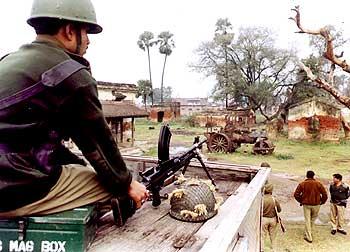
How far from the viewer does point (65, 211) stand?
78.2 inches

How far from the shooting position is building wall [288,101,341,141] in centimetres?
2494

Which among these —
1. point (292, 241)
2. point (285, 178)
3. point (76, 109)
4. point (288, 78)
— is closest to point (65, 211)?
point (76, 109)

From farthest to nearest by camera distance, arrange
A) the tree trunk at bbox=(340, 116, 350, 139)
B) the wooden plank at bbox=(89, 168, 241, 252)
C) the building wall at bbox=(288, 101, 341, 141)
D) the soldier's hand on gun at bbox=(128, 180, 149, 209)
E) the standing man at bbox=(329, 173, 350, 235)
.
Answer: the building wall at bbox=(288, 101, 341, 141)
the tree trunk at bbox=(340, 116, 350, 139)
the standing man at bbox=(329, 173, 350, 235)
the wooden plank at bbox=(89, 168, 241, 252)
the soldier's hand on gun at bbox=(128, 180, 149, 209)

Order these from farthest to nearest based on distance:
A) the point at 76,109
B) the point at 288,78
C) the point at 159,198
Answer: the point at 288,78 → the point at 159,198 → the point at 76,109

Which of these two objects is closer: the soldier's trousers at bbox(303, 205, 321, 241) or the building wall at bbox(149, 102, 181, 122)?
the soldier's trousers at bbox(303, 205, 321, 241)

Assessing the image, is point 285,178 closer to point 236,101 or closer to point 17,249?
point 17,249

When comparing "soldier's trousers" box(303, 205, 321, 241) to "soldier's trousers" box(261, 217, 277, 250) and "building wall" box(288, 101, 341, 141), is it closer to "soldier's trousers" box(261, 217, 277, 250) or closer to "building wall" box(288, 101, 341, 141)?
"soldier's trousers" box(261, 217, 277, 250)

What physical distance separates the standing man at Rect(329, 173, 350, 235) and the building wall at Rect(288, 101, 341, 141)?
17396 millimetres

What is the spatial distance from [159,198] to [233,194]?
87 centimetres

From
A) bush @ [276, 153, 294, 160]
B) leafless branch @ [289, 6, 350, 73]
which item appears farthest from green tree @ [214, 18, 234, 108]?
leafless branch @ [289, 6, 350, 73]

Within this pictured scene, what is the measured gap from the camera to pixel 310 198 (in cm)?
817

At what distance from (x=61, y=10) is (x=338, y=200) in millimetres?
8121

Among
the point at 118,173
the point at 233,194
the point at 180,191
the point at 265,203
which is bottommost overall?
the point at 265,203

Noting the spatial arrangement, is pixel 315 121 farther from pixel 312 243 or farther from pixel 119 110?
pixel 312 243
